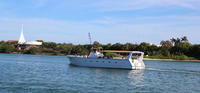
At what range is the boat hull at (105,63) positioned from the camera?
59969 millimetres

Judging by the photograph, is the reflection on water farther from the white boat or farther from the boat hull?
the boat hull

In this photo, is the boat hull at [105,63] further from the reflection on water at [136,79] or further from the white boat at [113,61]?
the reflection on water at [136,79]

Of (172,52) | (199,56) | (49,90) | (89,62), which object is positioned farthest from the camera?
(172,52)

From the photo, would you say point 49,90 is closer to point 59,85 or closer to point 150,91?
point 59,85

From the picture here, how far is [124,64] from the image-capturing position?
6016cm

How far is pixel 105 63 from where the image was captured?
62.6 meters

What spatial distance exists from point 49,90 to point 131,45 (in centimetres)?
14202

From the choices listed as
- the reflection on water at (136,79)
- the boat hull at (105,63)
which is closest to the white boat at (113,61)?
the boat hull at (105,63)

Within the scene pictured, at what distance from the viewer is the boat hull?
60.0m

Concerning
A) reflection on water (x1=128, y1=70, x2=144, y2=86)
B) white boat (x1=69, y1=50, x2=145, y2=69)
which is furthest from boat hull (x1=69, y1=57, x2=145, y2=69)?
reflection on water (x1=128, y1=70, x2=144, y2=86)

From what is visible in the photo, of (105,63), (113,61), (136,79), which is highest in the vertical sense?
(113,61)

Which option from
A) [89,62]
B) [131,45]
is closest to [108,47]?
[131,45]

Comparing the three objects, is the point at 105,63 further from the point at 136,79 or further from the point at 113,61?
the point at 136,79

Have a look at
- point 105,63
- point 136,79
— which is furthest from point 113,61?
point 136,79
